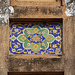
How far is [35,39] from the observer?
662 centimetres

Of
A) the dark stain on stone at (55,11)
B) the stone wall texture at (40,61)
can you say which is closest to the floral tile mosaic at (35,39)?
the stone wall texture at (40,61)

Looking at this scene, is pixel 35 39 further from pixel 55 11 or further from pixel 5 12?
pixel 5 12

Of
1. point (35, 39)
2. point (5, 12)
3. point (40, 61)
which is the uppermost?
point (5, 12)

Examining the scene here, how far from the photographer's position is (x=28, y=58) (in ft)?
20.9

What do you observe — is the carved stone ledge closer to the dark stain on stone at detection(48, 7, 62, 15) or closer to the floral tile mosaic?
the floral tile mosaic

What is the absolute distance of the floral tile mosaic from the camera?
258 inches

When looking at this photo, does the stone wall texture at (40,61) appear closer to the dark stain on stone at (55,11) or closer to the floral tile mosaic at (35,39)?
the floral tile mosaic at (35,39)

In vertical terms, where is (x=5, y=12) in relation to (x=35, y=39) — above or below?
above

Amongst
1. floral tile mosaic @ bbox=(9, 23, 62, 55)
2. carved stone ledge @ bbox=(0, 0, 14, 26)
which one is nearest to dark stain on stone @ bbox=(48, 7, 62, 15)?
floral tile mosaic @ bbox=(9, 23, 62, 55)

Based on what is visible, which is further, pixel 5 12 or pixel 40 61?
pixel 5 12

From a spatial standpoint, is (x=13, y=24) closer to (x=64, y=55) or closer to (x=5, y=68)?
(x=5, y=68)

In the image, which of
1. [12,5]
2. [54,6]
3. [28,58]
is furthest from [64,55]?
[12,5]

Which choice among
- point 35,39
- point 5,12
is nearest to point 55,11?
point 35,39

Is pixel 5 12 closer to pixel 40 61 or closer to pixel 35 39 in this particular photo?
pixel 35 39
